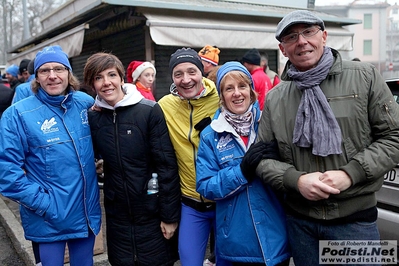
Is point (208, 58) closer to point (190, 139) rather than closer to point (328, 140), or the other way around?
point (190, 139)

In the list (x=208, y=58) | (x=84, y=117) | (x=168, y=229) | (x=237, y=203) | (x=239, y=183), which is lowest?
(x=168, y=229)

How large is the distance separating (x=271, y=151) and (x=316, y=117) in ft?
1.10

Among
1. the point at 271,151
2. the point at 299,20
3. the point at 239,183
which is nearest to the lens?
the point at 299,20

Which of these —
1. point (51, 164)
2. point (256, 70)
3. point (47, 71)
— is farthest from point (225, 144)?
point (256, 70)

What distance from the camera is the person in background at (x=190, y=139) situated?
106 inches

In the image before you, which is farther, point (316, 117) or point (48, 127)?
point (48, 127)

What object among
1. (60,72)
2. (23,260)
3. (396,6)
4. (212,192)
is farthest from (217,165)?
(396,6)

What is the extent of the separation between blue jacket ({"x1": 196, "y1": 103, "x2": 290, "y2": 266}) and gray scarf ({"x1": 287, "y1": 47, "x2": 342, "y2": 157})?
47cm

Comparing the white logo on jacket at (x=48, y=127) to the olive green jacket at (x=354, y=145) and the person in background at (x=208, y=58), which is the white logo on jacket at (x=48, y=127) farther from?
the person in background at (x=208, y=58)

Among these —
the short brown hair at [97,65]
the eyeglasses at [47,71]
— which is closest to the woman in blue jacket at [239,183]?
the short brown hair at [97,65]

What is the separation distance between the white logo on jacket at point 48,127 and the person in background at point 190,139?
80cm

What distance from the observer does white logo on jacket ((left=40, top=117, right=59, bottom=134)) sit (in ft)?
8.36

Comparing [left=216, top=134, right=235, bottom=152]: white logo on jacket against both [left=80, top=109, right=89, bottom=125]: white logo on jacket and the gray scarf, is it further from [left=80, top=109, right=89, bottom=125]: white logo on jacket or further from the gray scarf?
[left=80, top=109, right=89, bottom=125]: white logo on jacket

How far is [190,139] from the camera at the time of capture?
105 inches
